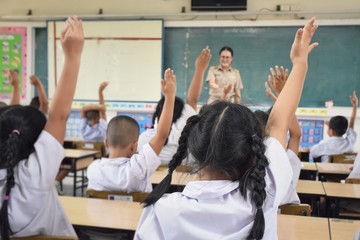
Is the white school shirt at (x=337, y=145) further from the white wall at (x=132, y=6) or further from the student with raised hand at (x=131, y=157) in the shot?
the student with raised hand at (x=131, y=157)

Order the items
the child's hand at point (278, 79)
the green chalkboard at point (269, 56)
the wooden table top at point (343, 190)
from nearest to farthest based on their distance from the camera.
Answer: the child's hand at point (278, 79)
the wooden table top at point (343, 190)
the green chalkboard at point (269, 56)

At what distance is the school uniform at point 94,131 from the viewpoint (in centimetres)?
490

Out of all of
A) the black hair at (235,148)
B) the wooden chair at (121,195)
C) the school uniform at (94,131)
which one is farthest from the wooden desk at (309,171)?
the black hair at (235,148)

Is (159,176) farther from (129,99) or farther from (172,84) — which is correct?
(129,99)

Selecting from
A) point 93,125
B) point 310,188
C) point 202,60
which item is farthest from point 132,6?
point 310,188

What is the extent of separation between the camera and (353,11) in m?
5.82

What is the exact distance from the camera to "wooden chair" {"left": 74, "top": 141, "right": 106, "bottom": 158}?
4648 millimetres

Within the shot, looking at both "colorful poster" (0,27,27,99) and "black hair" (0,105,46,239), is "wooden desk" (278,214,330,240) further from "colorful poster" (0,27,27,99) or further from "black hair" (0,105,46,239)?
"colorful poster" (0,27,27,99)

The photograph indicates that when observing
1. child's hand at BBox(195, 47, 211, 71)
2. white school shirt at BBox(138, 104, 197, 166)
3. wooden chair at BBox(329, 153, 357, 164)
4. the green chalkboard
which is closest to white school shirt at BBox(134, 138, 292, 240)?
child's hand at BBox(195, 47, 211, 71)

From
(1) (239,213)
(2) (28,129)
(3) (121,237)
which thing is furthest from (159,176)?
(1) (239,213)

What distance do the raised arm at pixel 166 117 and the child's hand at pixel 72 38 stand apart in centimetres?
65

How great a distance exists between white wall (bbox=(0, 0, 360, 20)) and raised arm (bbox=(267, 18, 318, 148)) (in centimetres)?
504

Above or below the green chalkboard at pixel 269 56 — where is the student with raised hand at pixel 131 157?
below

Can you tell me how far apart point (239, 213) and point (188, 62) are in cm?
561
